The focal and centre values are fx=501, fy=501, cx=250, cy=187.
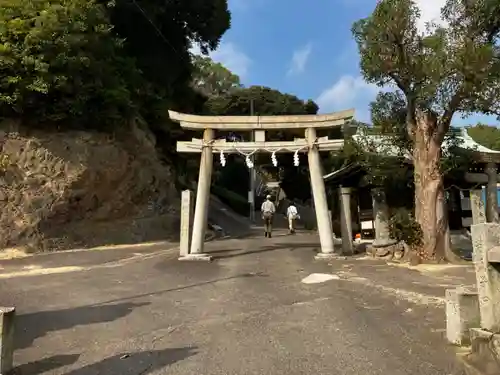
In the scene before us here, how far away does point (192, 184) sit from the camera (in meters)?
34.4

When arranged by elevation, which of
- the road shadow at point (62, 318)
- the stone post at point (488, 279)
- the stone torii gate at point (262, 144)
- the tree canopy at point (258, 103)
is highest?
the tree canopy at point (258, 103)

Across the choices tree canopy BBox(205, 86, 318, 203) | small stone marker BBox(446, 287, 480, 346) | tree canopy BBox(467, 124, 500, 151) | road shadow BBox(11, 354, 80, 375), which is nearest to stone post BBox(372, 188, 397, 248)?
small stone marker BBox(446, 287, 480, 346)

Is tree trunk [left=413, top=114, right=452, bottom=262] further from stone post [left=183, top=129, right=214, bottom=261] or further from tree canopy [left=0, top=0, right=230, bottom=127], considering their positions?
tree canopy [left=0, top=0, right=230, bottom=127]

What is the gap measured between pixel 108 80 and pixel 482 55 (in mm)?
14658

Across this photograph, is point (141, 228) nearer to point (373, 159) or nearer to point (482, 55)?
point (373, 159)

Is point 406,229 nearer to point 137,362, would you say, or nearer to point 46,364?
point 137,362

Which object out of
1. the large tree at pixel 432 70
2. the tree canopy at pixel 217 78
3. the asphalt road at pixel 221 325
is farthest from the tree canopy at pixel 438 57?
the tree canopy at pixel 217 78

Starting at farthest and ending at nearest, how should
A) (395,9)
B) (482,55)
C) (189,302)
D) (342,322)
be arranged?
(395,9), (482,55), (189,302), (342,322)

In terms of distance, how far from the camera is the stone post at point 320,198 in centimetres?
1634

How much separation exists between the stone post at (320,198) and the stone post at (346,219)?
914 mm

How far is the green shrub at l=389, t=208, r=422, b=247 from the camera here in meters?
14.8

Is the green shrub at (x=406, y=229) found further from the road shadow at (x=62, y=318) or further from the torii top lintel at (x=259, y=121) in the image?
the road shadow at (x=62, y=318)

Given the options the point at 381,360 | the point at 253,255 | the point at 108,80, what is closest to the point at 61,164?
the point at 108,80

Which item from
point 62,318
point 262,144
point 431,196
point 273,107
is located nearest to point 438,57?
point 431,196
